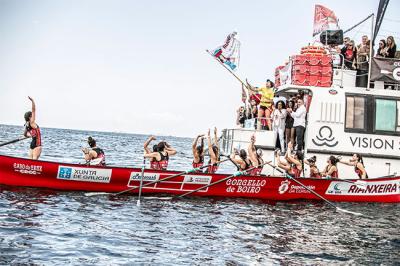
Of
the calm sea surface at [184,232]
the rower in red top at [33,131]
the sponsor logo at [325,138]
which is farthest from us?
the sponsor logo at [325,138]

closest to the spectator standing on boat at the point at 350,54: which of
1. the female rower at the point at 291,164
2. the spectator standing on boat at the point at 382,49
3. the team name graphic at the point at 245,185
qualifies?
the spectator standing on boat at the point at 382,49

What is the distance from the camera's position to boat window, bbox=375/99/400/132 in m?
18.9

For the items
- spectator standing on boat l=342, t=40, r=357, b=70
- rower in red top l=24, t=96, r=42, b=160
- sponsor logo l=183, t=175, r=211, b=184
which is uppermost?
spectator standing on boat l=342, t=40, r=357, b=70

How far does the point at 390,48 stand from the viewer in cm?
1930

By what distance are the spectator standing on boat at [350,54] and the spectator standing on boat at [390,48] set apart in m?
1.13

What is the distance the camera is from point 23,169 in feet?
51.6

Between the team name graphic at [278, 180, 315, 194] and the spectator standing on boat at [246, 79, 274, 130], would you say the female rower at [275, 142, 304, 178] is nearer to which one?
the team name graphic at [278, 180, 315, 194]

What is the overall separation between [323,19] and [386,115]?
4.78 meters

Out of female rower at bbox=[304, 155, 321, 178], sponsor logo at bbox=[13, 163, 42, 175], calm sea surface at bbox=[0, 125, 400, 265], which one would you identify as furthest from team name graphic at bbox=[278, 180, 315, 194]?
sponsor logo at bbox=[13, 163, 42, 175]

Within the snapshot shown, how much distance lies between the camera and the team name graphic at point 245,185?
16750 millimetres

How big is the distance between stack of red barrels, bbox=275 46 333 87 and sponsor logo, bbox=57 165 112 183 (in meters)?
7.66

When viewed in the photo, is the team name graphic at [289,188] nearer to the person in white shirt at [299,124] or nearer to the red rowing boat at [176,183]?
the red rowing boat at [176,183]

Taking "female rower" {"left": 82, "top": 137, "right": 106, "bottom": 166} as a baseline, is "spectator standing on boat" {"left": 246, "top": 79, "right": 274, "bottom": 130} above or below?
above

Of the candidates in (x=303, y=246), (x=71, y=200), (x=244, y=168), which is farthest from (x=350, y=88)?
(x=71, y=200)
